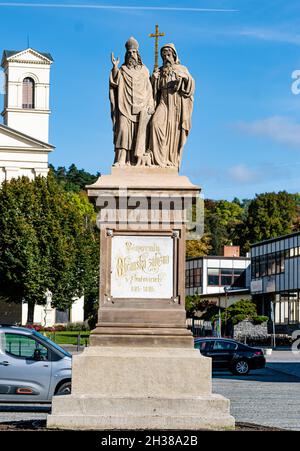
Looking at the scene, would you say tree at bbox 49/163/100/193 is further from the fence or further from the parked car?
the parked car

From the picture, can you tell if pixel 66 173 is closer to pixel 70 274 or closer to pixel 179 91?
pixel 70 274

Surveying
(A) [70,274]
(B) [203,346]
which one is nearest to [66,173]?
(A) [70,274]

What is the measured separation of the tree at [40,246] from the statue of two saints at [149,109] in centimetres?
5406

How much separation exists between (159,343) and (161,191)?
7.04ft

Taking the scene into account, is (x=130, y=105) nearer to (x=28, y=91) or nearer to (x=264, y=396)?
(x=264, y=396)

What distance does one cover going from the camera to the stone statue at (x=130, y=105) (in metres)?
14.9

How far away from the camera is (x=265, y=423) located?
1653 centimetres

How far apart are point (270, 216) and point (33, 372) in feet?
330

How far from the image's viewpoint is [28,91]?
298 feet

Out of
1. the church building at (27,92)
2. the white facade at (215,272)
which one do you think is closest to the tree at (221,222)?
the white facade at (215,272)

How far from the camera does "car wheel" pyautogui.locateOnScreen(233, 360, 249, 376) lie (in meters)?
36.3

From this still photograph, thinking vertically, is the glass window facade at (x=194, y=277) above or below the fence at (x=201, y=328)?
above

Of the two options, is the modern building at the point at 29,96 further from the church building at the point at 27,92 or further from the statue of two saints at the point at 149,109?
the statue of two saints at the point at 149,109

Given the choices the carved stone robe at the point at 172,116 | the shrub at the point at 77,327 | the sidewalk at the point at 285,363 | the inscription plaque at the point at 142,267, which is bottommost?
the sidewalk at the point at 285,363
